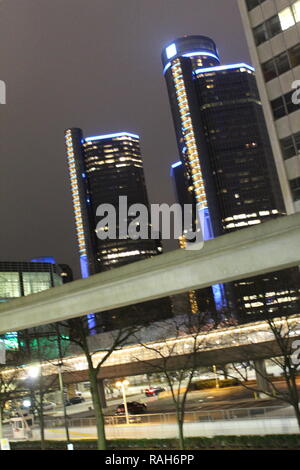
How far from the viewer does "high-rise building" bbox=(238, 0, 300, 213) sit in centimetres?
3438

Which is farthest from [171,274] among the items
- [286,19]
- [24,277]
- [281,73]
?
[24,277]

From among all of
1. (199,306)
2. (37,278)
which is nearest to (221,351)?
(199,306)

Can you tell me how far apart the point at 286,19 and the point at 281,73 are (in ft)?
11.5

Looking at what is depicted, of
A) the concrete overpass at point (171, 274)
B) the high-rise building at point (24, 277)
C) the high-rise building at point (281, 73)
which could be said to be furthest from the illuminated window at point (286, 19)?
the high-rise building at point (24, 277)

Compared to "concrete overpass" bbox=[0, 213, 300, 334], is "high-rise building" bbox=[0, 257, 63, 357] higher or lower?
higher

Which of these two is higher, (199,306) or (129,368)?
(199,306)

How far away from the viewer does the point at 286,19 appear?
114ft

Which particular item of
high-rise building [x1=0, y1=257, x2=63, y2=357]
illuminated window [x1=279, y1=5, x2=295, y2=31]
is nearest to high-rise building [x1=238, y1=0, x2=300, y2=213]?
illuminated window [x1=279, y1=5, x2=295, y2=31]

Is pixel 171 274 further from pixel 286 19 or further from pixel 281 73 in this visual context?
pixel 286 19

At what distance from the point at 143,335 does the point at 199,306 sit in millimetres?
6201

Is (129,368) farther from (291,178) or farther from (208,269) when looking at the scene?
(208,269)

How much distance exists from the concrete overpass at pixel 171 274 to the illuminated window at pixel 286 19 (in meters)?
24.5

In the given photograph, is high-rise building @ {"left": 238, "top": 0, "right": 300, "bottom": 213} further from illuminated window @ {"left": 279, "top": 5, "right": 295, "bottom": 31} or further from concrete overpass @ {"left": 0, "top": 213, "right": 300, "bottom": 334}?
concrete overpass @ {"left": 0, "top": 213, "right": 300, "bottom": 334}
